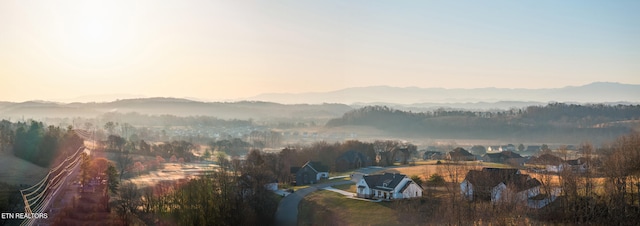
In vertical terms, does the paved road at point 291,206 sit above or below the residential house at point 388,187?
below

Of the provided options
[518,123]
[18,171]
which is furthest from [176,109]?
[18,171]

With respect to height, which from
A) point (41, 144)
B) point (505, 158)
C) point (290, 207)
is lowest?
point (290, 207)

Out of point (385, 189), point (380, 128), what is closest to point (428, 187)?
point (385, 189)

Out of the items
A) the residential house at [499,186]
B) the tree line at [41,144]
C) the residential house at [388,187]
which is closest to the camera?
the residential house at [499,186]

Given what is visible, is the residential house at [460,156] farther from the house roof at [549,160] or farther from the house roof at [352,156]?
the house roof at [352,156]

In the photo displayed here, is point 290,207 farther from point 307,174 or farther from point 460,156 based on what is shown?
point 460,156

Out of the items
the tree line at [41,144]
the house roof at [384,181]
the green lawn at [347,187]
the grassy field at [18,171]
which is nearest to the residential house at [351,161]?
the green lawn at [347,187]

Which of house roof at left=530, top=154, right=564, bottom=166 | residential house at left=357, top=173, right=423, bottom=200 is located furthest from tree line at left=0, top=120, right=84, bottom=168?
house roof at left=530, top=154, right=564, bottom=166
